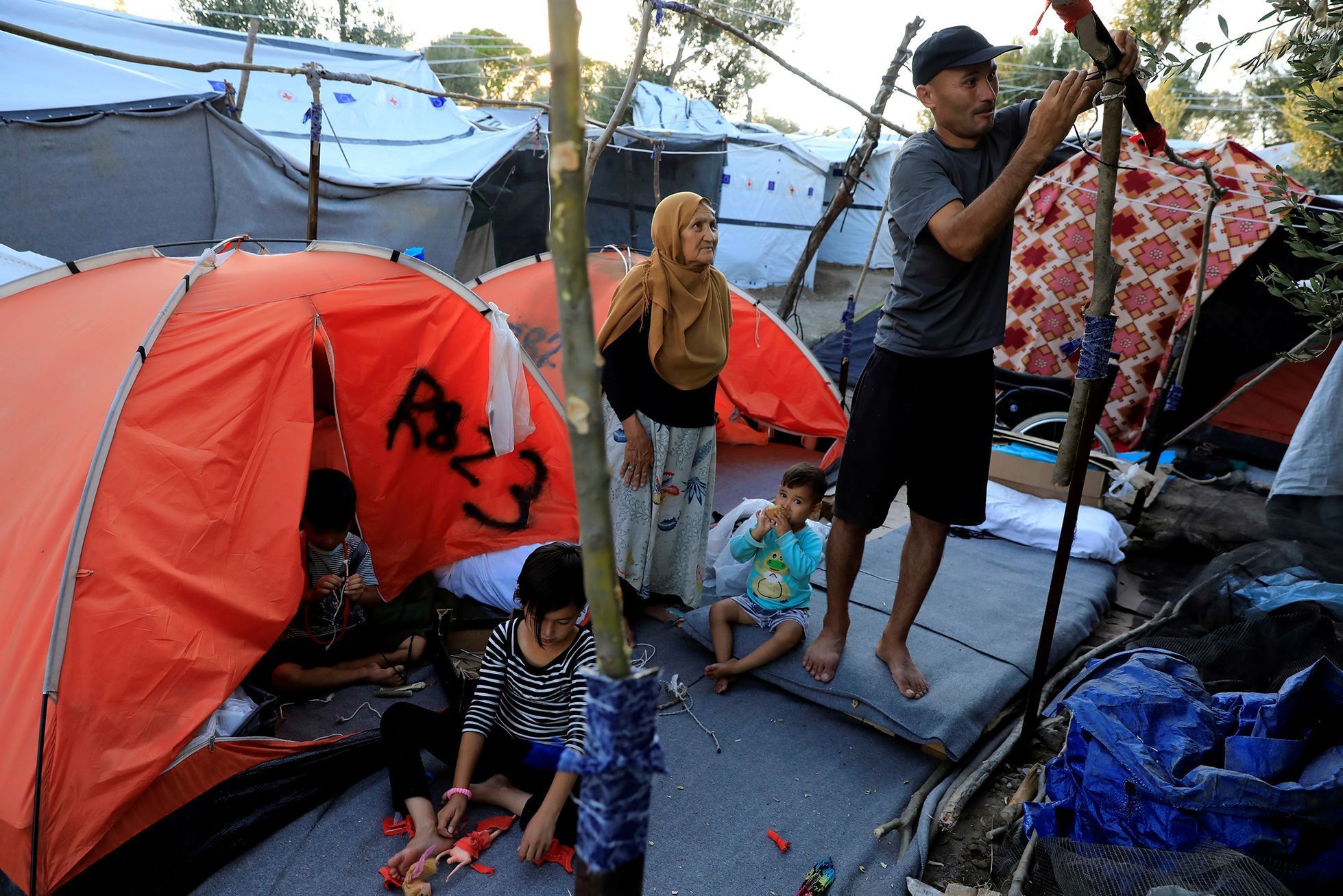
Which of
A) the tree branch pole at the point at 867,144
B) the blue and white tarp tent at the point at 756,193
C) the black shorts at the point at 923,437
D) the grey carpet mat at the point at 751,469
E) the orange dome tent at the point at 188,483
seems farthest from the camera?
the blue and white tarp tent at the point at 756,193

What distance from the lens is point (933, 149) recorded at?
210 cm

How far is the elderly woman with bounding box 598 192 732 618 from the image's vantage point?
2.79 metres

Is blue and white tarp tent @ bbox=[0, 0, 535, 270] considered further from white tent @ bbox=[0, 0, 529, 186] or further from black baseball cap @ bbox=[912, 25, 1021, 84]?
black baseball cap @ bbox=[912, 25, 1021, 84]

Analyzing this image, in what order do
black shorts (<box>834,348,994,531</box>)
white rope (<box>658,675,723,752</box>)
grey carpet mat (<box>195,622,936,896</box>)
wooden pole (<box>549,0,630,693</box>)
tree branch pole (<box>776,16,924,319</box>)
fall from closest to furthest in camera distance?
1. wooden pole (<box>549,0,630,693</box>)
2. grey carpet mat (<box>195,622,936,896</box>)
3. black shorts (<box>834,348,994,531</box>)
4. white rope (<box>658,675,723,752</box>)
5. tree branch pole (<box>776,16,924,319</box>)

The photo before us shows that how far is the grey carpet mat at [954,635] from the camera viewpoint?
243 centimetres

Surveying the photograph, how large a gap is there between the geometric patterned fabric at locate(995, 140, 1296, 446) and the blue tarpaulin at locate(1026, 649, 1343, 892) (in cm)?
346

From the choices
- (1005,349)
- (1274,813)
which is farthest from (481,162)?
(1274,813)

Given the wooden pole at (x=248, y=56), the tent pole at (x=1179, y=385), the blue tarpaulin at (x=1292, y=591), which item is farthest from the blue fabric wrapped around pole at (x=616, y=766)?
the wooden pole at (x=248, y=56)

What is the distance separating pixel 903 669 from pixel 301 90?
8.87 m

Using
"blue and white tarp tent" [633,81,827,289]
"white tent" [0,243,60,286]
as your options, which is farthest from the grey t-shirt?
"blue and white tarp tent" [633,81,827,289]

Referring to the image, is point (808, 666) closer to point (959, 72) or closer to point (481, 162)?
point (959, 72)

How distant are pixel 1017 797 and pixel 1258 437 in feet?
14.8

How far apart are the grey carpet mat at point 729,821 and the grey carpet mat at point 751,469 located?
1786 millimetres

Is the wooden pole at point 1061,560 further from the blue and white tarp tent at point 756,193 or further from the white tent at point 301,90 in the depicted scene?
the blue and white tarp tent at point 756,193
